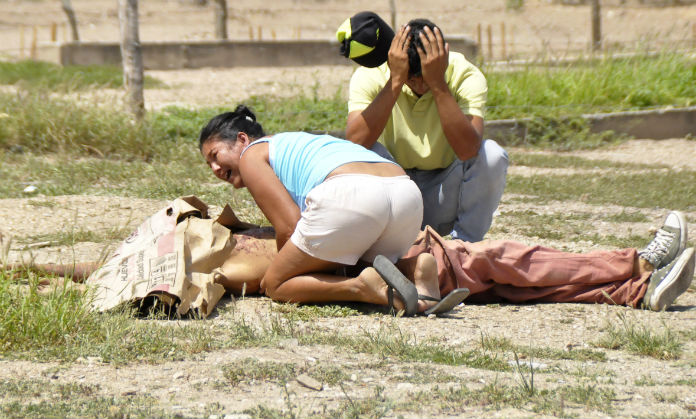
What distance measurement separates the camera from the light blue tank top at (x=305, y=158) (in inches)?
156

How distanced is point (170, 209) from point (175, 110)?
246 inches

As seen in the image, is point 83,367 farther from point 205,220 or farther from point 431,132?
point 431,132

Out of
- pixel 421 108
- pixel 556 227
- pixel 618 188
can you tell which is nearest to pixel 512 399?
pixel 421 108

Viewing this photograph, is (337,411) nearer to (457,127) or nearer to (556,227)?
(457,127)

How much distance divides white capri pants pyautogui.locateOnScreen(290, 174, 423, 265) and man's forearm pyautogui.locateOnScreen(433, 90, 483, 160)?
65 centimetres

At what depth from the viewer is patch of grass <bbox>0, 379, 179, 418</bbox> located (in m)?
2.65

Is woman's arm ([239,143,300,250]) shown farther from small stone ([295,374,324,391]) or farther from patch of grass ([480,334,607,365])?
small stone ([295,374,324,391])

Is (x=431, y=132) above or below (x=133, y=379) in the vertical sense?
above

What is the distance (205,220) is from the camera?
4.25m

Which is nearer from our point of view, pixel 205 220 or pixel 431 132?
pixel 205 220

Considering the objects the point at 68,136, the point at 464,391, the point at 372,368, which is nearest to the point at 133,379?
the point at 372,368

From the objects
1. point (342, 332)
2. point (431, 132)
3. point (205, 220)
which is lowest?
point (342, 332)

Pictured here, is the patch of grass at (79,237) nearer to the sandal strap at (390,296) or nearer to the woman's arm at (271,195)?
the woman's arm at (271,195)

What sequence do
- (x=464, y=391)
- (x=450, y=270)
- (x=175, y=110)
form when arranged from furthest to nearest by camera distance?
(x=175, y=110), (x=450, y=270), (x=464, y=391)
